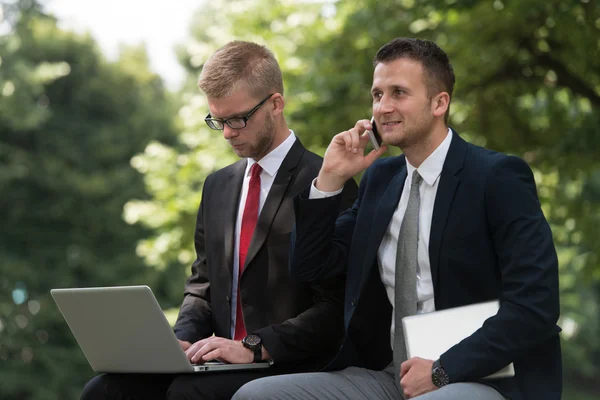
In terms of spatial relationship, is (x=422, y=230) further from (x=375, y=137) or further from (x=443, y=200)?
(x=375, y=137)

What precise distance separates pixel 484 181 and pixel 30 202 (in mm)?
22817

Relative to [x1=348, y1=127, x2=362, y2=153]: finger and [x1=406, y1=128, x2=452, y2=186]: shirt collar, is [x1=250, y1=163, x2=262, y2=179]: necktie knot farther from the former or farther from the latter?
[x1=406, y1=128, x2=452, y2=186]: shirt collar

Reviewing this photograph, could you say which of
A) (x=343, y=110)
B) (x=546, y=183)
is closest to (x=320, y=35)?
(x=343, y=110)

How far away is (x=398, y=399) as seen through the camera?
311cm

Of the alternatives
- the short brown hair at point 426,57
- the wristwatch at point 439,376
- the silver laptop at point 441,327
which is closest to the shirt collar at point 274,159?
the short brown hair at point 426,57

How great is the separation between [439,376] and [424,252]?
1.41ft

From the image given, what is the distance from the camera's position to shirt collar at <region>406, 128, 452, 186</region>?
313cm

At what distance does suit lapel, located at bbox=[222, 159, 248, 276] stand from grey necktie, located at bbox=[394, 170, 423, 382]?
0.87 meters

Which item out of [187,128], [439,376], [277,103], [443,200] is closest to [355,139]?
[443,200]

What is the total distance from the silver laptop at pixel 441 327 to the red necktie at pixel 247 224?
1.00 m

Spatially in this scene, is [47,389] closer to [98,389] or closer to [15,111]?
[15,111]

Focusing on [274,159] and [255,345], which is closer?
[255,345]

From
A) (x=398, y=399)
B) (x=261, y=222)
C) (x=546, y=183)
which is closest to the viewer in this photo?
(x=398, y=399)

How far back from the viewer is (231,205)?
3844 millimetres
